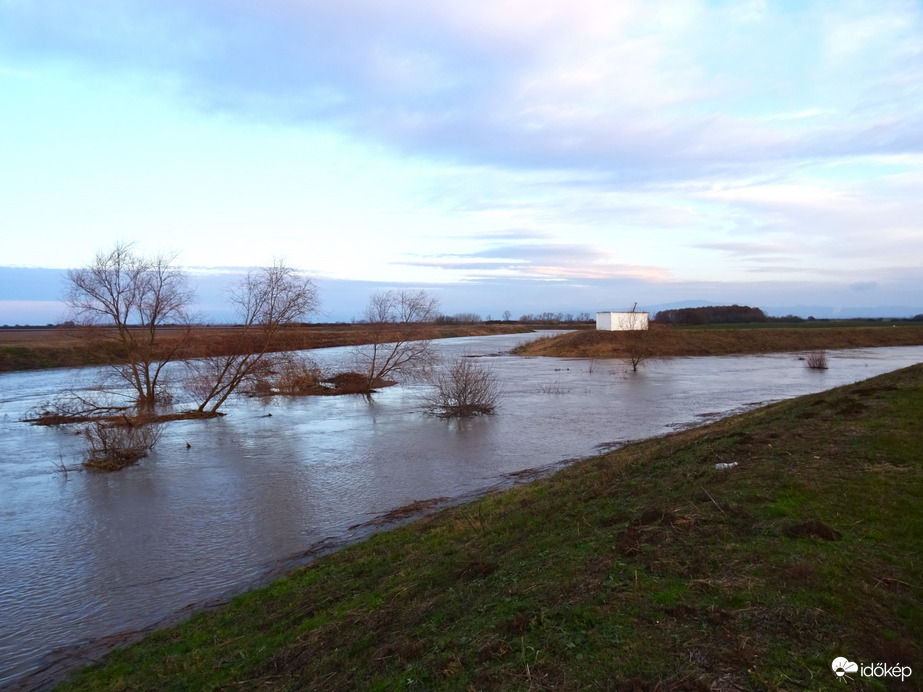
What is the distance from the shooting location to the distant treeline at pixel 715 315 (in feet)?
332

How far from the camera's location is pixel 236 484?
14.7 metres

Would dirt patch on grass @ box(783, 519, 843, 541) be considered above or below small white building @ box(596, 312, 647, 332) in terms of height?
below

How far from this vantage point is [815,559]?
4855 mm

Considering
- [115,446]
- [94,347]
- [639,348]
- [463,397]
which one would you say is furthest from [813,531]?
[639,348]

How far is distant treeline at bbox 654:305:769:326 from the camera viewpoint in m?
101

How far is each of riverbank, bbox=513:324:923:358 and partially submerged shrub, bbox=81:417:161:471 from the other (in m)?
38.3

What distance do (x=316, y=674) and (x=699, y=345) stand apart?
195 ft

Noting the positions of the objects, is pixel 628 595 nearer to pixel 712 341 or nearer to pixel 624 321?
pixel 624 321

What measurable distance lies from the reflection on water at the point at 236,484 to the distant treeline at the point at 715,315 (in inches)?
2882

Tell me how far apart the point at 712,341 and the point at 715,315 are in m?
55.9

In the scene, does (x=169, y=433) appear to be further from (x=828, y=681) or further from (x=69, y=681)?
(x=828, y=681)

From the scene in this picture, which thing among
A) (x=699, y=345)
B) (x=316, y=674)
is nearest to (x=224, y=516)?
(x=316, y=674)

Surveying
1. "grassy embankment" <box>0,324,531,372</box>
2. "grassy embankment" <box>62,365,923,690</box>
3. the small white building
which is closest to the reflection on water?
"grassy embankment" <box>62,365,923,690</box>

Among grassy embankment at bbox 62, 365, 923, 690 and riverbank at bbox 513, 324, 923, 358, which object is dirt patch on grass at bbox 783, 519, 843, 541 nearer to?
grassy embankment at bbox 62, 365, 923, 690
